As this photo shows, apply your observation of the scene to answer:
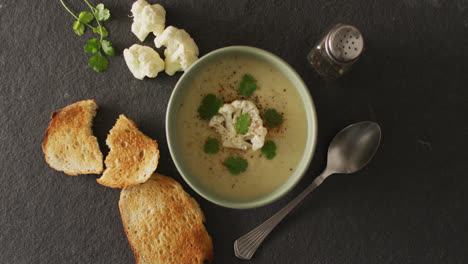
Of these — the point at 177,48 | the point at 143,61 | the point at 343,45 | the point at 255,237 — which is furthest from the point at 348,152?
the point at 143,61

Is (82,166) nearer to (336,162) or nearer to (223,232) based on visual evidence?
(223,232)

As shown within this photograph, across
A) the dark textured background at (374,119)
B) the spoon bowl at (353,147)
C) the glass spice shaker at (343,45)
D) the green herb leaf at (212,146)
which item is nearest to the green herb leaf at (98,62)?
the dark textured background at (374,119)

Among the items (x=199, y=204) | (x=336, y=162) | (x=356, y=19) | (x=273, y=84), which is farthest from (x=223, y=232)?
(x=356, y=19)

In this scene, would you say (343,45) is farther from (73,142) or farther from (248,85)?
(73,142)

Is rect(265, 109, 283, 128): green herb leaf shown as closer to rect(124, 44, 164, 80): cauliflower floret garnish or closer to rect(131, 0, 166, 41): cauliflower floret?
rect(124, 44, 164, 80): cauliflower floret garnish

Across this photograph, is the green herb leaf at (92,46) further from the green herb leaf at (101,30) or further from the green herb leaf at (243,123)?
Result: the green herb leaf at (243,123)

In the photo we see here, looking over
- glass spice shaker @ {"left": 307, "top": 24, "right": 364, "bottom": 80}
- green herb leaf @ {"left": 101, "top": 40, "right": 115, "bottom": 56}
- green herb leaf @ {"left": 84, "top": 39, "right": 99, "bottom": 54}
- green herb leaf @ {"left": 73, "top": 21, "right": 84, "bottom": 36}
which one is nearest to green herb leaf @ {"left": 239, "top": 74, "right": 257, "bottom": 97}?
glass spice shaker @ {"left": 307, "top": 24, "right": 364, "bottom": 80}
